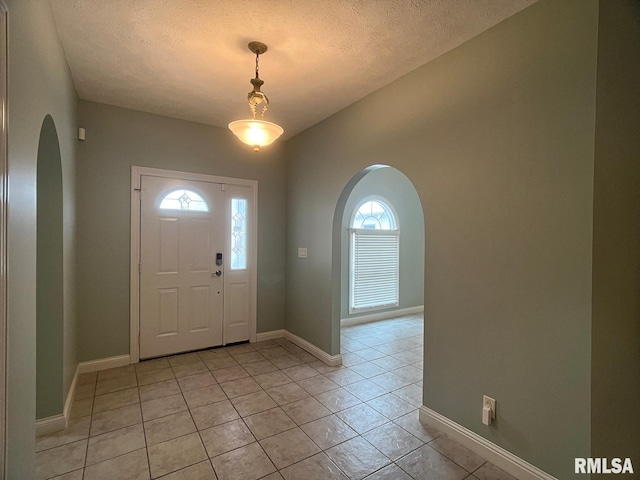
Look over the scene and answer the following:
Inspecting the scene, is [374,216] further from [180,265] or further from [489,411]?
[489,411]

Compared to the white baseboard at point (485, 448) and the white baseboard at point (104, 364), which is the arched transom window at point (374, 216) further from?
the white baseboard at point (104, 364)

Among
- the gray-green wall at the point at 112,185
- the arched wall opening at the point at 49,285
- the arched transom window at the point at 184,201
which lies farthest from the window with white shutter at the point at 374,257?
the arched wall opening at the point at 49,285

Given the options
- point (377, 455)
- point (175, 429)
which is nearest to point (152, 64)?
point (175, 429)

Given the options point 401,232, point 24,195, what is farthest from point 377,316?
point 24,195

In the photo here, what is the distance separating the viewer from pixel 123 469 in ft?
6.20

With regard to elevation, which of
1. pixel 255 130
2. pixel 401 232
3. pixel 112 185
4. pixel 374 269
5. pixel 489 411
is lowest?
pixel 489 411

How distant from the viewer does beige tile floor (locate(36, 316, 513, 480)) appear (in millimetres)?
1901

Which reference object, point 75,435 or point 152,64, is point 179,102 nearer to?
point 152,64

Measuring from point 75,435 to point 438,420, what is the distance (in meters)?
2.62

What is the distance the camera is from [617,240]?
166 cm

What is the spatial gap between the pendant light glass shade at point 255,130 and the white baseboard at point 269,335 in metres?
2.80

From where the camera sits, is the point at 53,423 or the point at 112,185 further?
the point at 112,185

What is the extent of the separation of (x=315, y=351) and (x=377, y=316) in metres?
1.91

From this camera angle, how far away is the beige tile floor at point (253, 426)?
74.9 inches
